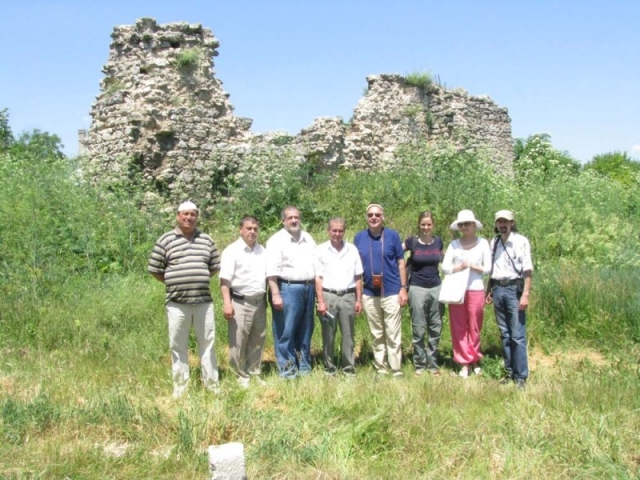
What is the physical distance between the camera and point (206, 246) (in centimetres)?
572

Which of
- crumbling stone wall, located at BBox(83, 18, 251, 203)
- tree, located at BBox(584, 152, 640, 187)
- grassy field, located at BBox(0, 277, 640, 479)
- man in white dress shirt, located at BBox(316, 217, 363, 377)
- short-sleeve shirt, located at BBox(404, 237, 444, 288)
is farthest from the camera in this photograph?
tree, located at BBox(584, 152, 640, 187)

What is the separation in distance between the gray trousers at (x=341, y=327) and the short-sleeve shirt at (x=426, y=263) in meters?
0.72

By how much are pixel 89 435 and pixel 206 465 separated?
99 cm

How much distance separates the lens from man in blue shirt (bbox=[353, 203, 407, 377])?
20.7 feet

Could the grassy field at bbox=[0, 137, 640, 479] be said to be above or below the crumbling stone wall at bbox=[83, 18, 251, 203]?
below

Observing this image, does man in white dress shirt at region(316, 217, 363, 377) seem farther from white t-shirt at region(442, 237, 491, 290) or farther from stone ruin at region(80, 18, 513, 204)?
stone ruin at region(80, 18, 513, 204)

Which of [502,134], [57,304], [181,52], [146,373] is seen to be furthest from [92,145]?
[502,134]

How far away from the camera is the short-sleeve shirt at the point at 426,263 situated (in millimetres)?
6395

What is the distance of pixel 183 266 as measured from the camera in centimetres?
557

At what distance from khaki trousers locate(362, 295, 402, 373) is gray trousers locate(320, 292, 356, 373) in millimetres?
262

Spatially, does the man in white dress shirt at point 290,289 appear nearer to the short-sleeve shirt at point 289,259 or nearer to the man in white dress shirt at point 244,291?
the short-sleeve shirt at point 289,259

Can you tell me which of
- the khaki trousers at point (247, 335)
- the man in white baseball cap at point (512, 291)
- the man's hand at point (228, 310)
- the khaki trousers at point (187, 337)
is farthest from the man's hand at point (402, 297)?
the khaki trousers at point (187, 337)

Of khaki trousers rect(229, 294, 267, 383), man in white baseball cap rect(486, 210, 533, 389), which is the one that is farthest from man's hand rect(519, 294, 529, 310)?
khaki trousers rect(229, 294, 267, 383)

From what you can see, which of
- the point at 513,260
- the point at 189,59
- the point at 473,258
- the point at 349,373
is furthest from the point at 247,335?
the point at 189,59
